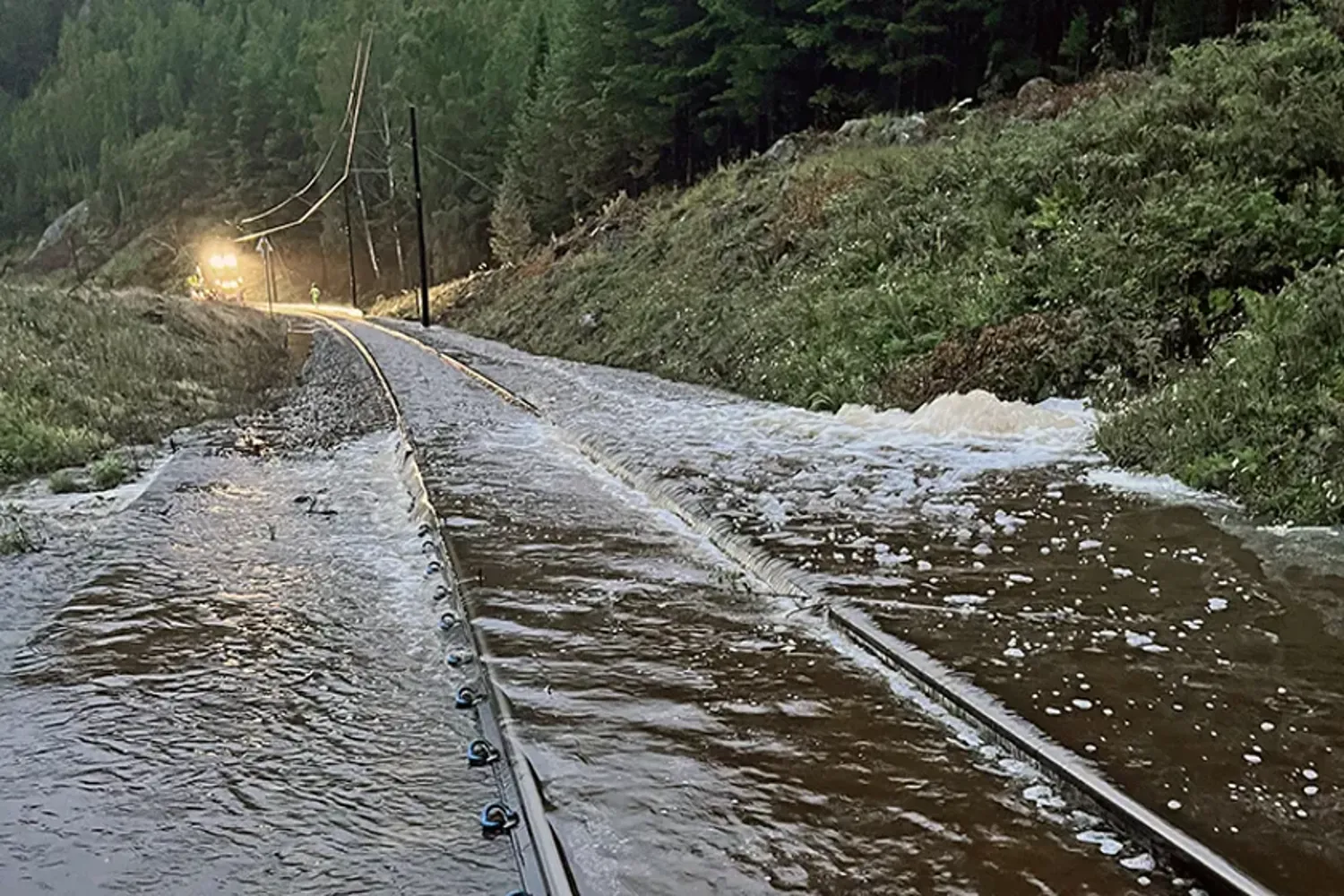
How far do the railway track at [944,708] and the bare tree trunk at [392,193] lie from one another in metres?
53.3

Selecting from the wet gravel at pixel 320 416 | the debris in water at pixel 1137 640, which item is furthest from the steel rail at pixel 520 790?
the wet gravel at pixel 320 416

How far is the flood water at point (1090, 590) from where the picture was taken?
Answer: 3137 mm

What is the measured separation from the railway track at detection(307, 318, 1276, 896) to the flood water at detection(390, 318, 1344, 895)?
96 mm

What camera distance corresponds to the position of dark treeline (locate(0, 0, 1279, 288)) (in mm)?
23094

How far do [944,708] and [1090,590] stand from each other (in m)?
1.49

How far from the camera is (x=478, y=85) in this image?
5666 cm

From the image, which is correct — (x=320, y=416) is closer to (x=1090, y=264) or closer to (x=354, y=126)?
(x=1090, y=264)

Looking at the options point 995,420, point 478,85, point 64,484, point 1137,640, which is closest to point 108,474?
point 64,484

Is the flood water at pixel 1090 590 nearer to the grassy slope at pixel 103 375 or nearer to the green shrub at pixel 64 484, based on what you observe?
the green shrub at pixel 64 484

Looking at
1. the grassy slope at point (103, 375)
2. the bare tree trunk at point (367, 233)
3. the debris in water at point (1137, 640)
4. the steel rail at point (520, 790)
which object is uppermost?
the bare tree trunk at point (367, 233)

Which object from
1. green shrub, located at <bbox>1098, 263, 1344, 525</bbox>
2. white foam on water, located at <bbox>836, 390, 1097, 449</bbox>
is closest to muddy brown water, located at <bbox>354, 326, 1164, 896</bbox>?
green shrub, located at <bbox>1098, 263, 1344, 525</bbox>

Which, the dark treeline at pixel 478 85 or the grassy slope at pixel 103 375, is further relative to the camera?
the dark treeline at pixel 478 85

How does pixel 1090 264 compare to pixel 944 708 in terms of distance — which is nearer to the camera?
pixel 944 708

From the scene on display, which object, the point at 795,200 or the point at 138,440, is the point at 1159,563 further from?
the point at 795,200
